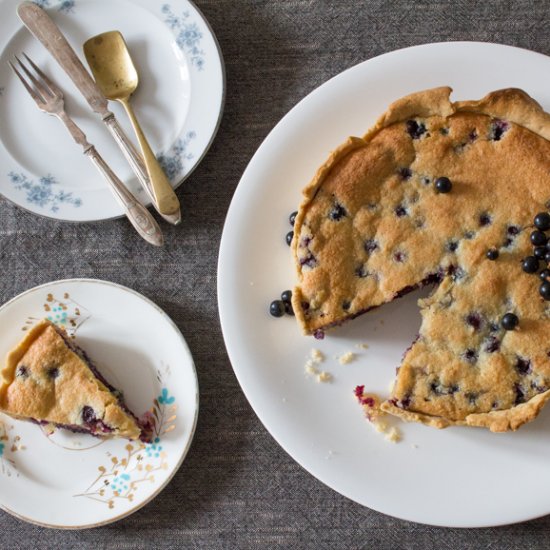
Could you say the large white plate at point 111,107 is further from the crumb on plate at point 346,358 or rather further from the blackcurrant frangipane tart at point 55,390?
the crumb on plate at point 346,358

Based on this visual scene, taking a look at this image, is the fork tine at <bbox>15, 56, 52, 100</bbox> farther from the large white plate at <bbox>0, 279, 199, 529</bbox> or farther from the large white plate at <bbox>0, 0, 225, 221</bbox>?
the large white plate at <bbox>0, 279, 199, 529</bbox>

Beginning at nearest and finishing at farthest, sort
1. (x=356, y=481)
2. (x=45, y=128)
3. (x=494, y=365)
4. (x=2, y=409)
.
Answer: (x=494, y=365) → (x=356, y=481) → (x=2, y=409) → (x=45, y=128)

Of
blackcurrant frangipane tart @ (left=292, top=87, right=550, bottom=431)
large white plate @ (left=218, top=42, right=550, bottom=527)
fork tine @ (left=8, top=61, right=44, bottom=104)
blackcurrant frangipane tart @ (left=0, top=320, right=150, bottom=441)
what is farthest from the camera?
fork tine @ (left=8, top=61, right=44, bottom=104)

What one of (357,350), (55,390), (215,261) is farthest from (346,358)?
(55,390)

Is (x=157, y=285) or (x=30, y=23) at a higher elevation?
(x=30, y=23)

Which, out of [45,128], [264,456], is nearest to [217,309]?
[264,456]

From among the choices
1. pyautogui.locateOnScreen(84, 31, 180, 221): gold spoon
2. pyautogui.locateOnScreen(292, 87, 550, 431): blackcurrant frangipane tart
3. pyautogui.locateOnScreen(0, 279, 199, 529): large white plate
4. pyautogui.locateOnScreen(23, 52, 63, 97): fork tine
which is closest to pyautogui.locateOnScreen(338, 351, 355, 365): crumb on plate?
pyautogui.locateOnScreen(292, 87, 550, 431): blackcurrant frangipane tart

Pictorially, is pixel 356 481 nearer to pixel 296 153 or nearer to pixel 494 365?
pixel 494 365

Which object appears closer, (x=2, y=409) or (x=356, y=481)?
(x=356, y=481)
